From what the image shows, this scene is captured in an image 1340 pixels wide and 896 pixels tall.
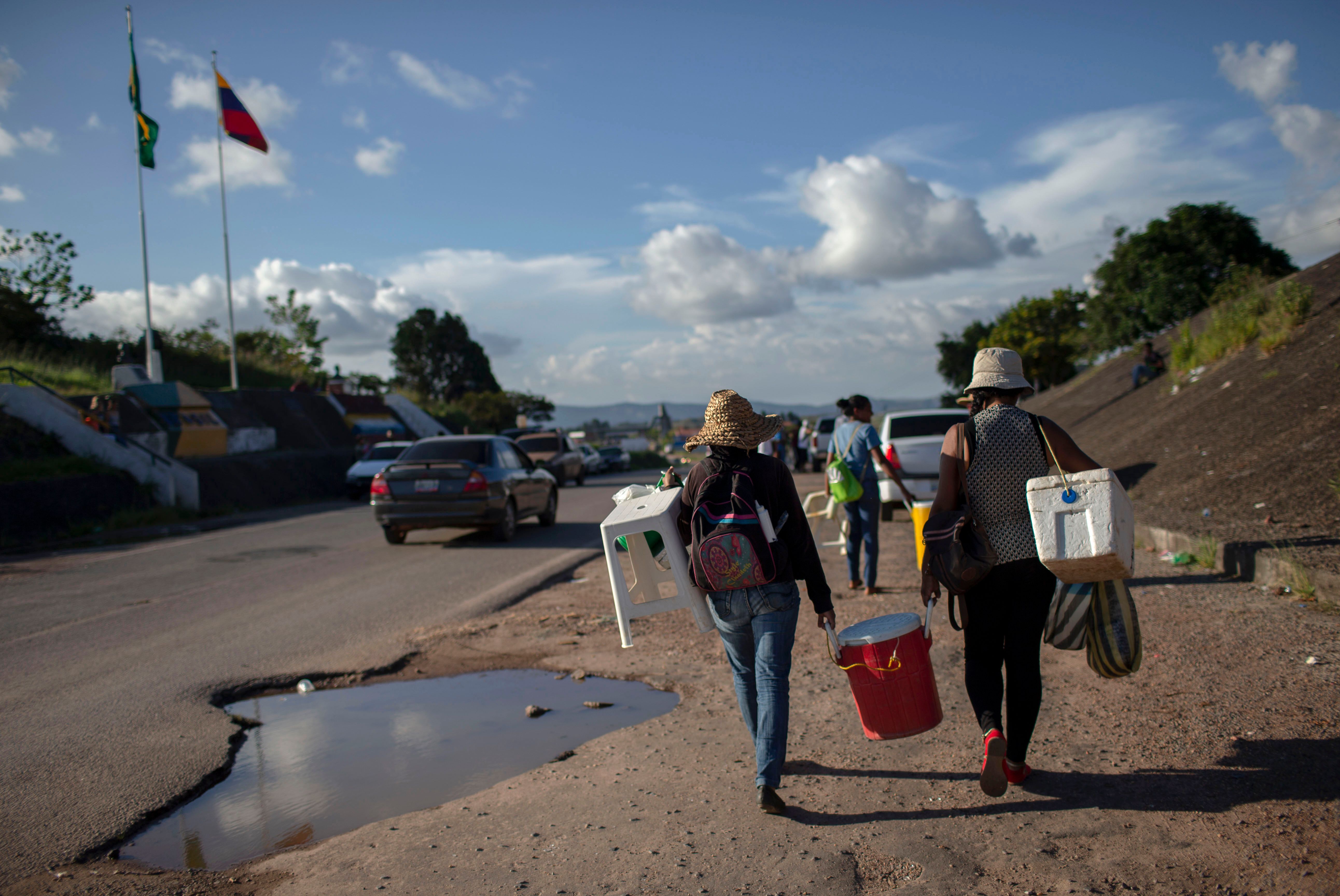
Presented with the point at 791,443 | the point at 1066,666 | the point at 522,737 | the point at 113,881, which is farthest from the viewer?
the point at 791,443

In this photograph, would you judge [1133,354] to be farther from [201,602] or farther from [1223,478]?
[201,602]

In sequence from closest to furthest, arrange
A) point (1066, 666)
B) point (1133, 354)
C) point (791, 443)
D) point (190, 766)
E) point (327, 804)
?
point (327, 804), point (190, 766), point (1066, 666), point (1133, 354), point (791, 443)

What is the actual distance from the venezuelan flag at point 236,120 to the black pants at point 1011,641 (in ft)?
105

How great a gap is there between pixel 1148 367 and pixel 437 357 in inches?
2784

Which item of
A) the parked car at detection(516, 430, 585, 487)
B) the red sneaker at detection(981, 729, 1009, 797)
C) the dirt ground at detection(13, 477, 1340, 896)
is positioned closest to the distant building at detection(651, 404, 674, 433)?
the parked car at detection(516, 430, 585, 487)

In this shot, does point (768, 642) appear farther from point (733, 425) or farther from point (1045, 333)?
point (1045, 333)

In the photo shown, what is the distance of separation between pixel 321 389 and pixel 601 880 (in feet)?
140

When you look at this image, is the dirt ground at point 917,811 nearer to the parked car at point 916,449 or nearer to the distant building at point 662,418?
the parked car at point 916,449

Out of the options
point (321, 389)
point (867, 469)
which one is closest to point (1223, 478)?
→ point (867, 469)

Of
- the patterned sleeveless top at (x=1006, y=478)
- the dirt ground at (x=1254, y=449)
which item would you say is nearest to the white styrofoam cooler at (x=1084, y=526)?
the patterned sleeveless top at (x=1006, y=478)

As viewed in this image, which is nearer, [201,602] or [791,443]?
[201,602]

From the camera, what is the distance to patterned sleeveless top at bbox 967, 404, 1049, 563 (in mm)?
3447

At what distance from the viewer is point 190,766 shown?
422cm

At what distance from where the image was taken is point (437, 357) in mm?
83250
